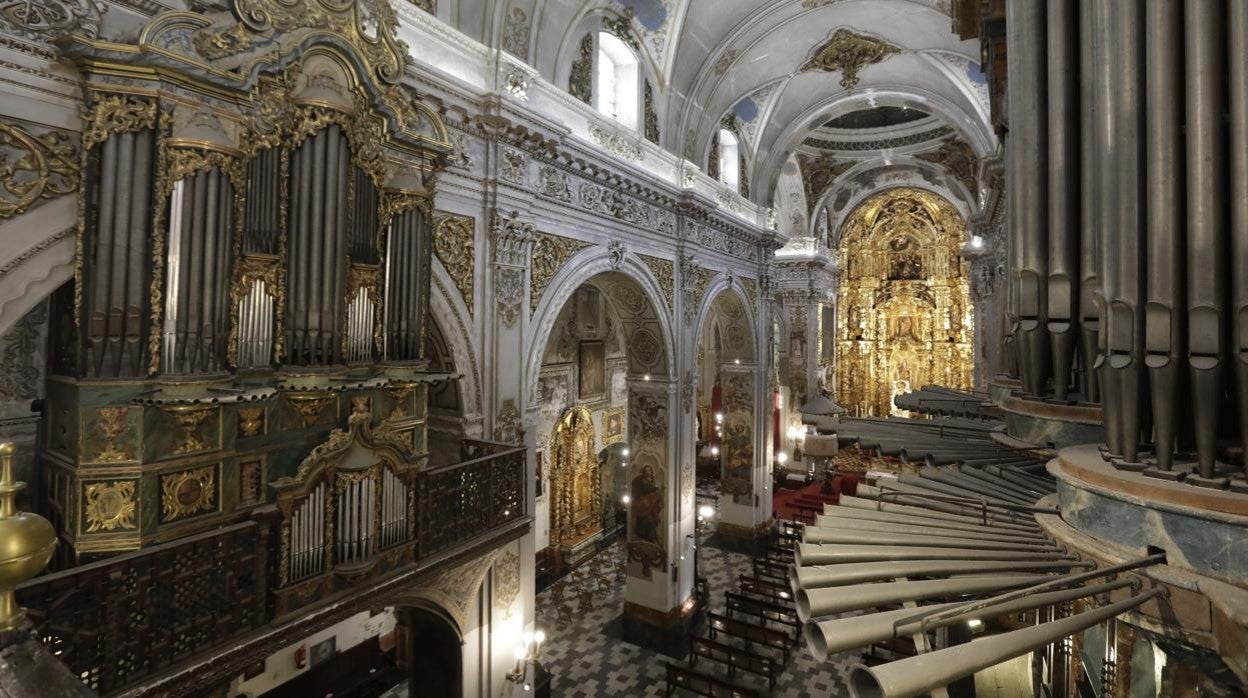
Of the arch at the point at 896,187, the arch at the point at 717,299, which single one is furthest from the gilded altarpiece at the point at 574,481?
the arch at the point at 896,187

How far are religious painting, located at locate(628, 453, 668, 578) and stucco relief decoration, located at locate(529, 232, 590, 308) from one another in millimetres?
5092

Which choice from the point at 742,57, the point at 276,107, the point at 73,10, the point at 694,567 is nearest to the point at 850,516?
the point at 276,107

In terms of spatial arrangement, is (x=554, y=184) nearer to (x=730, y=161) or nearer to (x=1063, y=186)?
(x=1063, y=186)

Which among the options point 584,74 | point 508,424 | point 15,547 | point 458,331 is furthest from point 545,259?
point 15,547

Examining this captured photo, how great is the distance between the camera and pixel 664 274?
39.9ft

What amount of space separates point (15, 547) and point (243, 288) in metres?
3.88

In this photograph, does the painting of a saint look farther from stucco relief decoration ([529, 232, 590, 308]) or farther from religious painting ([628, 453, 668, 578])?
stucco relief decoration ([529, 232, 590, 308])

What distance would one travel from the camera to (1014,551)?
244 cm

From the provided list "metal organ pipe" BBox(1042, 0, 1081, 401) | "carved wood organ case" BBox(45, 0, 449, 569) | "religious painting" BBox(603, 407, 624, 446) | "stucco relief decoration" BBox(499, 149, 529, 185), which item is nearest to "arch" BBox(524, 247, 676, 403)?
"stucco relief decoration" BBox(499, 149, 529, 185)

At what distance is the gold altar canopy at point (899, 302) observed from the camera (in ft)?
87.6

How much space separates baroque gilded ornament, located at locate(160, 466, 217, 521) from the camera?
4.53m

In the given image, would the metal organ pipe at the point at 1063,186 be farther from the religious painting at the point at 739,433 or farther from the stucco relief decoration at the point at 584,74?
the religious painting at the point at 739,433

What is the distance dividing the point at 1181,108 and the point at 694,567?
41.4ft

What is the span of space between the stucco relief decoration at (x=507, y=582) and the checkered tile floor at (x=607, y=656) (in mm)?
3324
